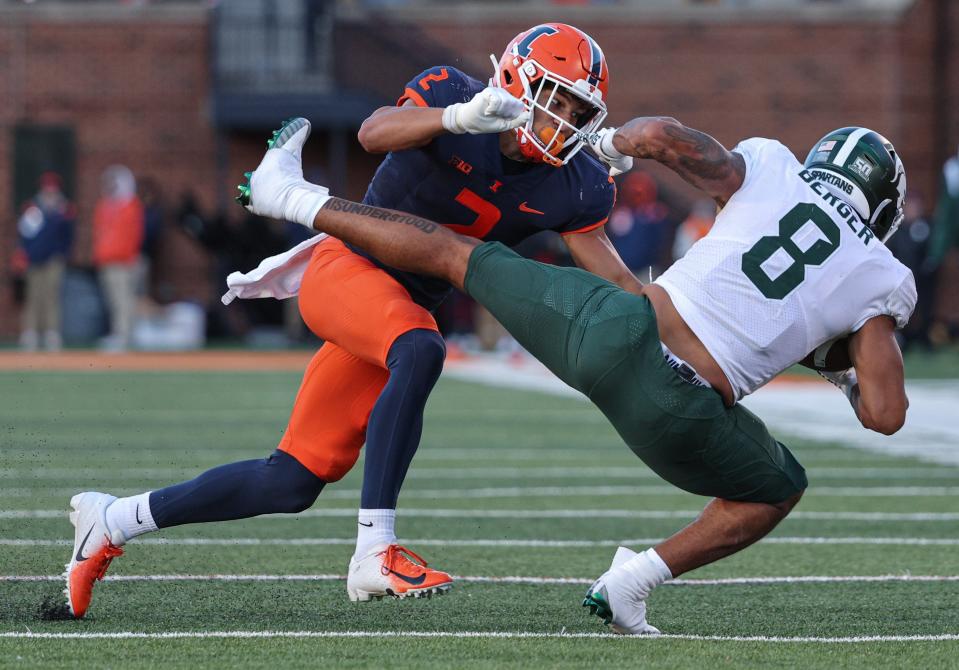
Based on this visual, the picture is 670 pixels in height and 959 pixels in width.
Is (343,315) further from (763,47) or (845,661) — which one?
(763,47)

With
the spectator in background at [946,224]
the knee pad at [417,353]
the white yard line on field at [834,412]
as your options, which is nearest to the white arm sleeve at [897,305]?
the knee pad at [417,353]

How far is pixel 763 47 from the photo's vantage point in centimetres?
2236

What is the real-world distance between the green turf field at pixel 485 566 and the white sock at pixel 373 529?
0.21m

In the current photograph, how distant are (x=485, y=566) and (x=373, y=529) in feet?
4.22

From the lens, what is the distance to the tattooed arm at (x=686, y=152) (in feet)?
13.1

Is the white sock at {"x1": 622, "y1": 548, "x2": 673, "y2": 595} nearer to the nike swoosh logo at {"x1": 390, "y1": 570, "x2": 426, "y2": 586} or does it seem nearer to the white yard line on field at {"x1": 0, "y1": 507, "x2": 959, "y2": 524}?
the nike swoosh logo at {"x1": 390, "y1": 570, "x2": 426, "y2": 586}

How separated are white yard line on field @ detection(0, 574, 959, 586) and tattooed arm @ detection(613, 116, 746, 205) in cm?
145

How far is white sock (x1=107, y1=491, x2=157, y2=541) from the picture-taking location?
435cm

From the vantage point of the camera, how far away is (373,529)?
13.4 feet

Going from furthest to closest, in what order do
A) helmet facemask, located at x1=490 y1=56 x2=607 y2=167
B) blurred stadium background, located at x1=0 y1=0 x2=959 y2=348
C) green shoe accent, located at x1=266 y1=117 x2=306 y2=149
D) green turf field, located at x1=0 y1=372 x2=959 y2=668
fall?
blurred stadium background, located at x1=0 y1=0 x2=959 y2=348, green shoe accent, located at x1=266 y1=117 x2=306 y2=149, helmet facemask, located at x1=490 y1=56 x2=607 y2=167, green turf field, located at x1=0 y1=372 x2=959 y2=668

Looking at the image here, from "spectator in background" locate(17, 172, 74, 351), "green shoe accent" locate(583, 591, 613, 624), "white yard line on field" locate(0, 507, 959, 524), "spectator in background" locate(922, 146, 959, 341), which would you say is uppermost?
"green shoe accent" locate(583, 591, 613, 624)

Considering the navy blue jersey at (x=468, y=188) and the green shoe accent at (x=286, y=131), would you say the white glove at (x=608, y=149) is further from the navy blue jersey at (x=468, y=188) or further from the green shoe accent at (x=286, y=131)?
the green shoe accent at (x=286, y=131)

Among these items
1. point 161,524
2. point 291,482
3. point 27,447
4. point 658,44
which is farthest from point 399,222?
point 658,44

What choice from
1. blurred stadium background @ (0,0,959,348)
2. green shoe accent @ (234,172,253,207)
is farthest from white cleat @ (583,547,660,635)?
blurred stadium background @ (0,0,959,348)
